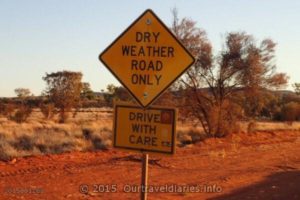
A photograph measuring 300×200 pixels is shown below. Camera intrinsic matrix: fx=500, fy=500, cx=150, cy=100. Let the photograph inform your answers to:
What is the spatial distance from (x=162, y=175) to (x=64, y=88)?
41.1 meters

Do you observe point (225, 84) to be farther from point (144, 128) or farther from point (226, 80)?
point (144, 128)

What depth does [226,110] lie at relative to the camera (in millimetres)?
28469

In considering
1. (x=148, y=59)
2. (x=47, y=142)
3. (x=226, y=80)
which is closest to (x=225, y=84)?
(x=226, y=80)

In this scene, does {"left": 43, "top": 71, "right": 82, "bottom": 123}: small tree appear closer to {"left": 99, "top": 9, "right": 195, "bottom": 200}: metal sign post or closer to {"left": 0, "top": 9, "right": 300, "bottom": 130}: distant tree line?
{"left": 0, "top": 9, "right": 300, "bottom": 130}: distant tree line

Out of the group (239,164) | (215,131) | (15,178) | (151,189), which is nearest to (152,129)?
(151,189)

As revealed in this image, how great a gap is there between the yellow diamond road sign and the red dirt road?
6.05 m

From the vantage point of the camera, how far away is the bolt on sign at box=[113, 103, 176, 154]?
5.72 meters

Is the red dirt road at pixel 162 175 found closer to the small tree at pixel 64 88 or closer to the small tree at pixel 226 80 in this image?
the small tree at pixel 226 80

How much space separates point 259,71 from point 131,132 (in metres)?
22.9

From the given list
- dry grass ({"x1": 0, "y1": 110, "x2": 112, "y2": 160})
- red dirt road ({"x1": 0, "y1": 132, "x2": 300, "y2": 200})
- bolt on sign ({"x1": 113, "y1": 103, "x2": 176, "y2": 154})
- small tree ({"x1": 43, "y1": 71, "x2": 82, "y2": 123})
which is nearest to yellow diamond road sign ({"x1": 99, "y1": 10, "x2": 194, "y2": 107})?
bolt on sign ({"x1": 113, "y1": 103, "x2": 176, "y2": 154})

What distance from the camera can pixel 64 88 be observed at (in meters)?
54.3

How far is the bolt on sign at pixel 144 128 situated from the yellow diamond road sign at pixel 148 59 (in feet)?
0.54

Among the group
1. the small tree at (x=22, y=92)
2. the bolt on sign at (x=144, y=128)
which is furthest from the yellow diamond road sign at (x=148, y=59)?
the small tree at (x=22, y=92)

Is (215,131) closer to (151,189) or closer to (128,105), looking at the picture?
(151,189)
